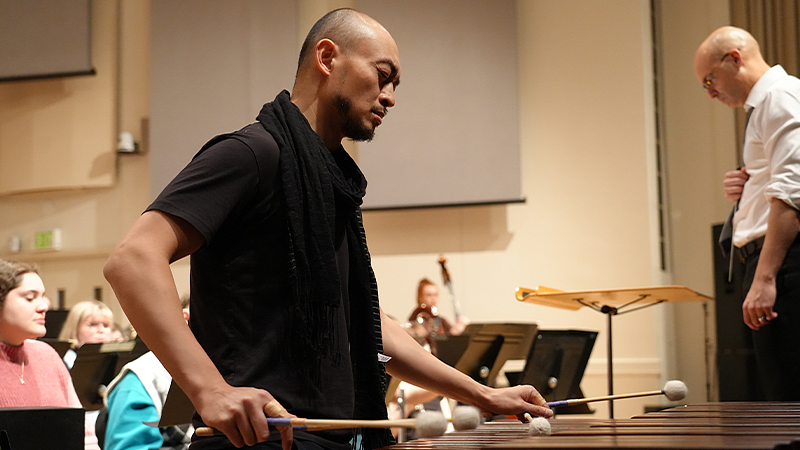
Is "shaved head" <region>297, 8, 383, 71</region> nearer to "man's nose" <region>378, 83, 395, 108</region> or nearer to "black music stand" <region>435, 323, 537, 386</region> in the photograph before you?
"man's nose" <region>378, 83, 395, 108</region>

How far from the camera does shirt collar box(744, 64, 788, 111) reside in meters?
2.87

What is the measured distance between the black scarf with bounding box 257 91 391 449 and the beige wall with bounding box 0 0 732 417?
5343mm

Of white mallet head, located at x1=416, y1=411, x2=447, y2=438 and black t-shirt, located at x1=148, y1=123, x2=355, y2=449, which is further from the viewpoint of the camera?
black t-shirt, located at x1=148, y1=123, x2=355, y2=449

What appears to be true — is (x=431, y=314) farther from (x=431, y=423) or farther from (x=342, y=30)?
(x=431, y=423)

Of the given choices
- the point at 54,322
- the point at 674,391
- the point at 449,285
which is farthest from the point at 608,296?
the point at 54,322

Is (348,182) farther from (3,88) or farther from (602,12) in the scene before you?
(3,88)

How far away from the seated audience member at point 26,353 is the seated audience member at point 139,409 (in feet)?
1.32

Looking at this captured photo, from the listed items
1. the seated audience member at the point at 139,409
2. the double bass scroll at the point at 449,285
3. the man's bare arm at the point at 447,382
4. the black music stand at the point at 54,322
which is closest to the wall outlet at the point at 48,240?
the black music stand at the point at 54,322

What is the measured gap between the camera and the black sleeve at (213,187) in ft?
4.67

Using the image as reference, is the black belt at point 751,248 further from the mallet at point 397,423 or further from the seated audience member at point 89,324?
the seated audience member at point 89,324

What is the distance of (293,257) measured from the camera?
1.55m

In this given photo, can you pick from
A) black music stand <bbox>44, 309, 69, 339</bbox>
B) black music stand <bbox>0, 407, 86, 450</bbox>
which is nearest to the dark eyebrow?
black music stand <bbox>0, 407, 86, 450</bbox>

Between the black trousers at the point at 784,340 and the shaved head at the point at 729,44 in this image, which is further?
the shaved head at the point at 729,44

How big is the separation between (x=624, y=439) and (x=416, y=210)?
6228 millimetres
